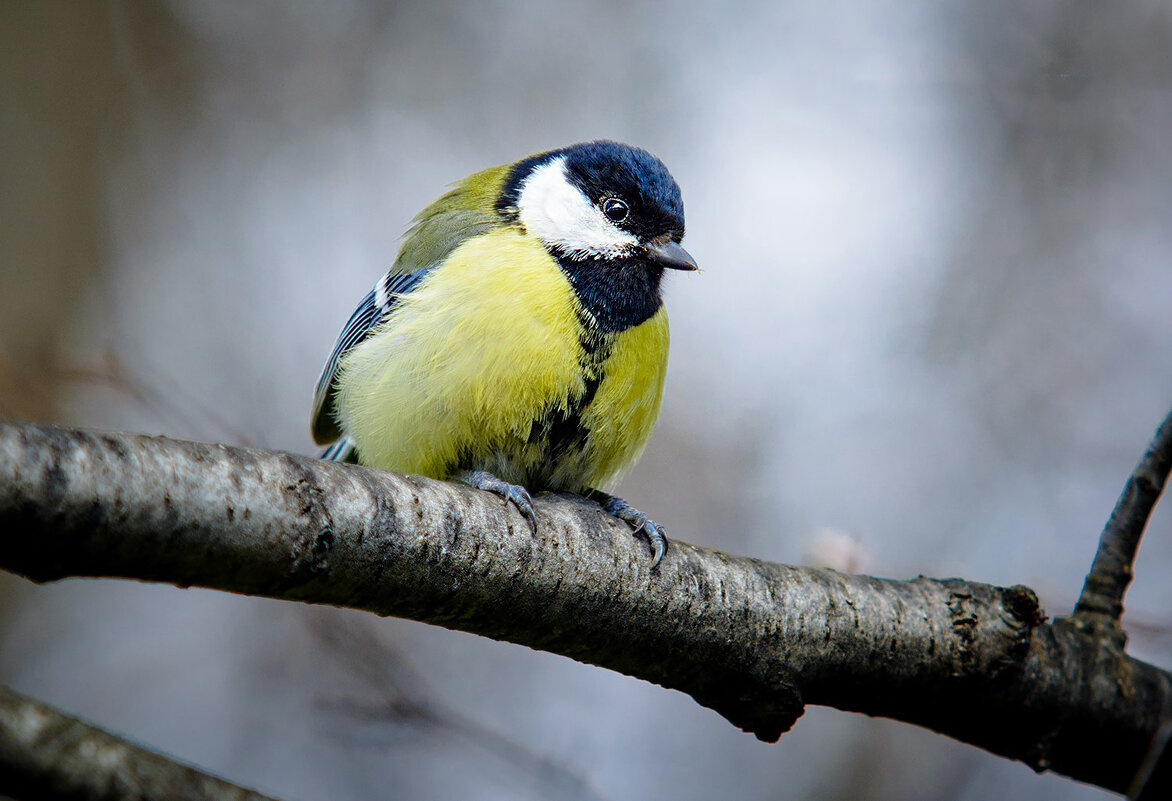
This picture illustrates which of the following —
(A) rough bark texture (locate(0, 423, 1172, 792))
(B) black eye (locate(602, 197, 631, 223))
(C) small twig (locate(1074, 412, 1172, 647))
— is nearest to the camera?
(A) rough bark texture (locate(0, 423, 1172, 792))

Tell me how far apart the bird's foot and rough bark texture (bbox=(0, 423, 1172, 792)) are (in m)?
0.03

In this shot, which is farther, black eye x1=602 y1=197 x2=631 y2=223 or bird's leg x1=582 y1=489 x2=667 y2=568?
black eye x1=602 y1=197 x2=631 y2=223

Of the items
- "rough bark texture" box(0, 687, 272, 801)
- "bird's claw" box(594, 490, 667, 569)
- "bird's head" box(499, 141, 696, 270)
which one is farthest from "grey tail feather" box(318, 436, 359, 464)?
"rough bark texture" box(0, 687, 272, 801)

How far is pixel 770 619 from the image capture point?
1.88m

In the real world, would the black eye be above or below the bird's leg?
above

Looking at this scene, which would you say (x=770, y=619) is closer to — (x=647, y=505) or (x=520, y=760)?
(x=520, y=760)

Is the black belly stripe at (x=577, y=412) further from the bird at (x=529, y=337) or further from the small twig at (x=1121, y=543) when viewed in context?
the small twig at (x=1121, y=543)

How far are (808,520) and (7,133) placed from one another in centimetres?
430

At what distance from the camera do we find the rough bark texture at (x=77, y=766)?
0.98 m

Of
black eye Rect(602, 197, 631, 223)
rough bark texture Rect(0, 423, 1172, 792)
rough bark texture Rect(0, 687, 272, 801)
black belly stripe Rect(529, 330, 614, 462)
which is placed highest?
black eye Rect(602, 197, 631, 223)

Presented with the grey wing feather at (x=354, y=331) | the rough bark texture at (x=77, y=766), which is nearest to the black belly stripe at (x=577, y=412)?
the grey wing feather at (x=354, y=331)

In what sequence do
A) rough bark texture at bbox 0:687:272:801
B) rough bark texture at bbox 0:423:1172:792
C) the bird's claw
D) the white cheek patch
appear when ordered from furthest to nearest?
the white cheek patch < the bird's claw < rough bark texture at bbox 0:423:1172:792 < rough bark texture at bbox 0:687:272:801

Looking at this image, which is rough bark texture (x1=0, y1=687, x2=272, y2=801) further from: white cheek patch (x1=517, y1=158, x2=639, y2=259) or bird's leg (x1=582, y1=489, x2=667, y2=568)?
white cheek patch (x1=517, y1=158, x2=639, y2=259)

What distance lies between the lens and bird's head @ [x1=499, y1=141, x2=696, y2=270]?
2.69 metres
